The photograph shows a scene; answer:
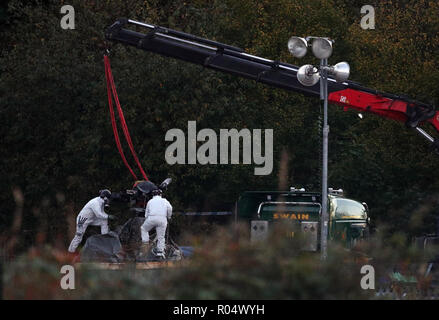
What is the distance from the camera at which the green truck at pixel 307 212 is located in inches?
624

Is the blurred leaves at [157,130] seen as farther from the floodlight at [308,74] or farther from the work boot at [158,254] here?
the floodlight at [308,74]

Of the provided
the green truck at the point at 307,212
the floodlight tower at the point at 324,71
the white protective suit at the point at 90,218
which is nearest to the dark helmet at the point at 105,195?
the white protective suit at the point at 90,218

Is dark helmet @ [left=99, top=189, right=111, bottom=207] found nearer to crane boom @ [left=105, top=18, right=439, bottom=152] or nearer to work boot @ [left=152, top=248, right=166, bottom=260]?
work boot @ [left=152, top=248, right=166, bottom=260]

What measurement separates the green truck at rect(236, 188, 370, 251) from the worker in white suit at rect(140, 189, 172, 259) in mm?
1549

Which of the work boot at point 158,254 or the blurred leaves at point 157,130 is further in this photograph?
the blurred leaves at point 157,130

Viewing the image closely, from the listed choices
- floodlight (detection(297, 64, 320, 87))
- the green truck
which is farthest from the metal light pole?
the green truck

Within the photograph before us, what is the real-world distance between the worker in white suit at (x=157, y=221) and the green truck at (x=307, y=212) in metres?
1.55

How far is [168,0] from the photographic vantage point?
106 feet

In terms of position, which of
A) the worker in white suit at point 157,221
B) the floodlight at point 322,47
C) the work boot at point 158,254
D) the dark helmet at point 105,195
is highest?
the floodlight at point 322,47

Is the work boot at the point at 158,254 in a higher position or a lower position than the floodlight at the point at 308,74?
lower

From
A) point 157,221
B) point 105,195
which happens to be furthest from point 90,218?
point 157,221

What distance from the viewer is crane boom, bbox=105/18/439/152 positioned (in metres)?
18.1

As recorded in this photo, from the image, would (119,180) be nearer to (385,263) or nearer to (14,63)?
(14,63)
